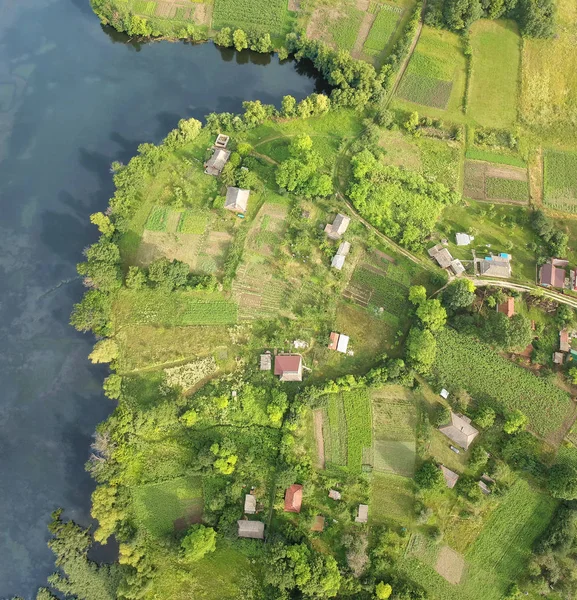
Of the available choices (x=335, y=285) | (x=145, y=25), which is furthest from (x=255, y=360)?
(x=145, y=25)

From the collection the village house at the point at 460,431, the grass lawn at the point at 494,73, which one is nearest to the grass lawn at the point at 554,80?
the grass lawn at the point at 494,73

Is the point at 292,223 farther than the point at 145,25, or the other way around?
the point at 145,25

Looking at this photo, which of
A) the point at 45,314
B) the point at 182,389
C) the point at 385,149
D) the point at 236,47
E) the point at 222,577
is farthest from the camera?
the point at 236,47

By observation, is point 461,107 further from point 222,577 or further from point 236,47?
point 222,577

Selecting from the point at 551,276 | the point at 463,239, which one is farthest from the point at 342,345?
the point at 551,276

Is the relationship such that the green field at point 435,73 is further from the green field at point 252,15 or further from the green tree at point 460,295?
the green tree at point 460,295
